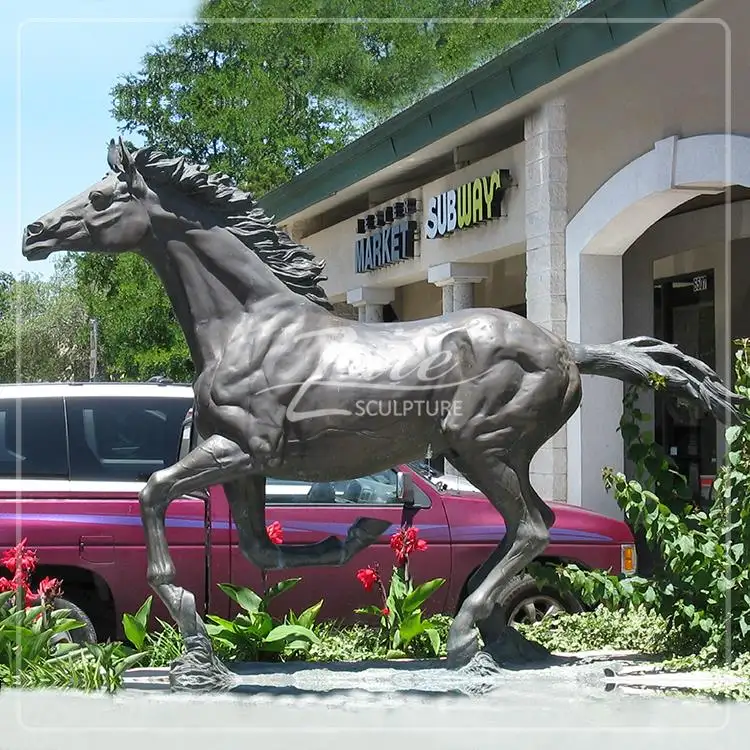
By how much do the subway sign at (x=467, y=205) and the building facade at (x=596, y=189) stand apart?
0.02 meters

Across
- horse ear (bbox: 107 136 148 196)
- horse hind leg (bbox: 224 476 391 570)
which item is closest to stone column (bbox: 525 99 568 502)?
horse hind leg (bbox: 224 476 391 570)

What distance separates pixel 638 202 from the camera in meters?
11.3

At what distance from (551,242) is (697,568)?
6518mm

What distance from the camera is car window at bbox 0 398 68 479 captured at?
8.33 metres

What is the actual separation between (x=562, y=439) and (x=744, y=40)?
4.33 m

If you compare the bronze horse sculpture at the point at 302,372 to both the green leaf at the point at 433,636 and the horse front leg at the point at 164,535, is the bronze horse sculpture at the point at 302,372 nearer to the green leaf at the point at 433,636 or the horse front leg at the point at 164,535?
the horse front leg at the point at 164,535

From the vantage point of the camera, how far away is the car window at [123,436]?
8.42 meters

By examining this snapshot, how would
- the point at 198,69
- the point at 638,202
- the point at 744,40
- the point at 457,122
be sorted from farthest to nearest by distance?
the point at 198,69 → the point at 457,122 → the point at 638,202 → the point at 744,40

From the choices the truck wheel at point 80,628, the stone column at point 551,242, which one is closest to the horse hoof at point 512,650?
the truck wheel at point 80,628

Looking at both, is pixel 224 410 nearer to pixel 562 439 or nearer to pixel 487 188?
pixel 562 439

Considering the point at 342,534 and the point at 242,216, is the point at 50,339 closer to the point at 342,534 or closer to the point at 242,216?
the point at 342,534

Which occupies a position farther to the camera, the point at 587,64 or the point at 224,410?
the point at 587,64

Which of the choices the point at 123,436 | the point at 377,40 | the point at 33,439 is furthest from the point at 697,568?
the point at 377,40

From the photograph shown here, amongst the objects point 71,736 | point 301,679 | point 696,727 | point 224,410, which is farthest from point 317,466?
point 696,727
